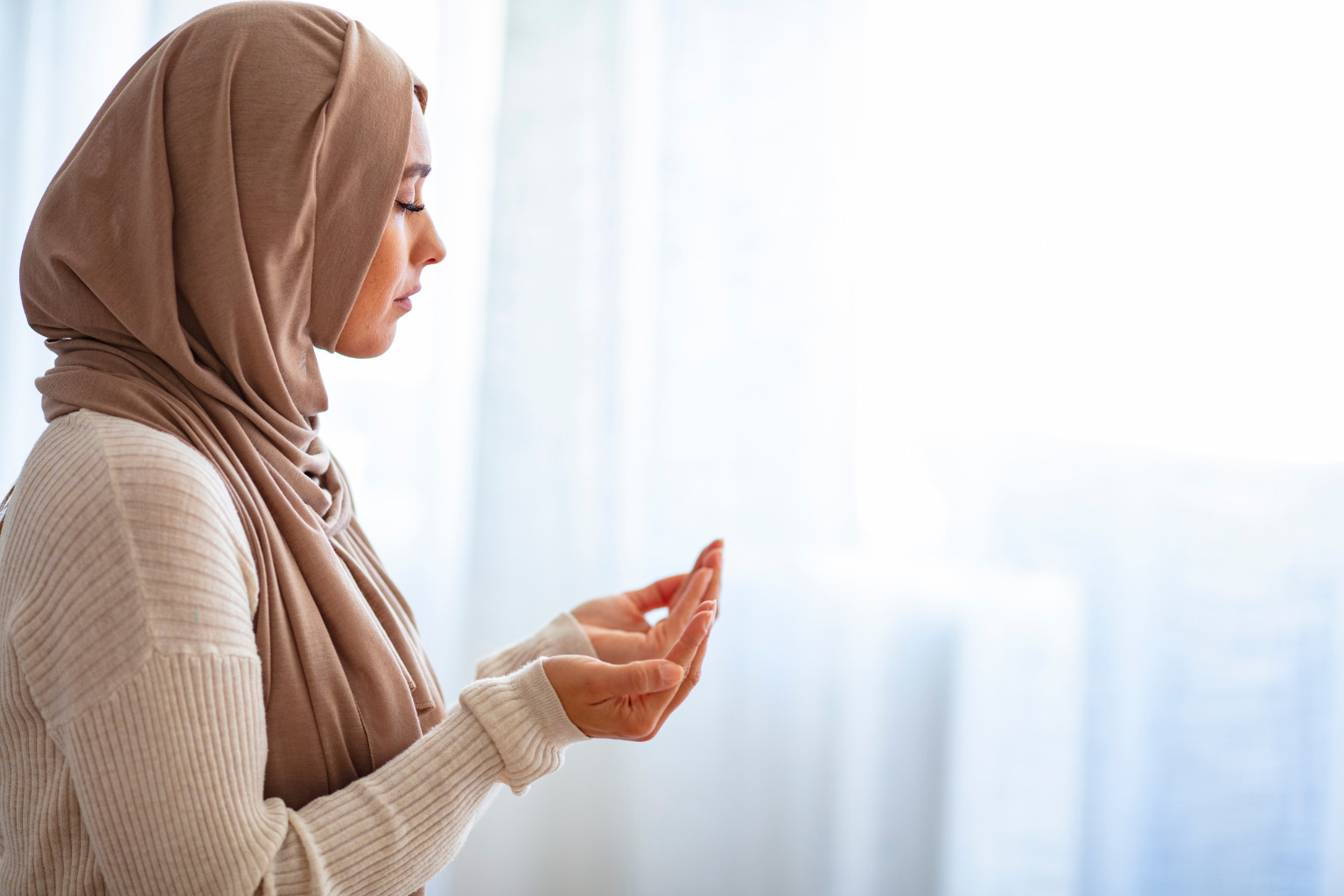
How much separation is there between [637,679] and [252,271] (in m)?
0.47

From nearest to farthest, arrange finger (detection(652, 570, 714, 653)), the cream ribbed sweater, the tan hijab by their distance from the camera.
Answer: the cream ribbed sweater < the tan hijab < finger (detection(652, 570, 714, 653))

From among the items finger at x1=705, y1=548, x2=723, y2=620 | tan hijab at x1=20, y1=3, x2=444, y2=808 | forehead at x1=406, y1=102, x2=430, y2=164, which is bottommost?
finger at x1=705, y1=548, x2=723, y2=620

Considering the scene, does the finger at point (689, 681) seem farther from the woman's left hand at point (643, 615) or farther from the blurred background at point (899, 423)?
the blurred background at point (899, 423)

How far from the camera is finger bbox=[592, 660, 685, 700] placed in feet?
2.36

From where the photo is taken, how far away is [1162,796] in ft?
5.14

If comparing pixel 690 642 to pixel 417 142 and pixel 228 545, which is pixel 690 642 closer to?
pixel 228 545

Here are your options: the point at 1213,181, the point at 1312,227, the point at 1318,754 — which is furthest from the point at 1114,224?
the point at 1318,754

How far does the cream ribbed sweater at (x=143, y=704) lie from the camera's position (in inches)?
23.1

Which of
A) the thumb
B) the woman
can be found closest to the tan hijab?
the woman

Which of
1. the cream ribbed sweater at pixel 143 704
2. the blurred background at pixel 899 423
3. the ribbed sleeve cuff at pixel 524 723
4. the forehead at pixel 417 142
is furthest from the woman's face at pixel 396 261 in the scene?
the blurred background at pixel 899 423

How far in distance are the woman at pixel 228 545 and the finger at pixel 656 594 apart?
242 millimetres

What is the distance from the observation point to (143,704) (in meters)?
0.58

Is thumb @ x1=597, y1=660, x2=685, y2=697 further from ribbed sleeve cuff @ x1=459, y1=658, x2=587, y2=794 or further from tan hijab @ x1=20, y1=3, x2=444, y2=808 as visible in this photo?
tan hijab @ x1=20, y1=3, x2=444, y2=808

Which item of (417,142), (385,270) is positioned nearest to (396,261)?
(385,270)
